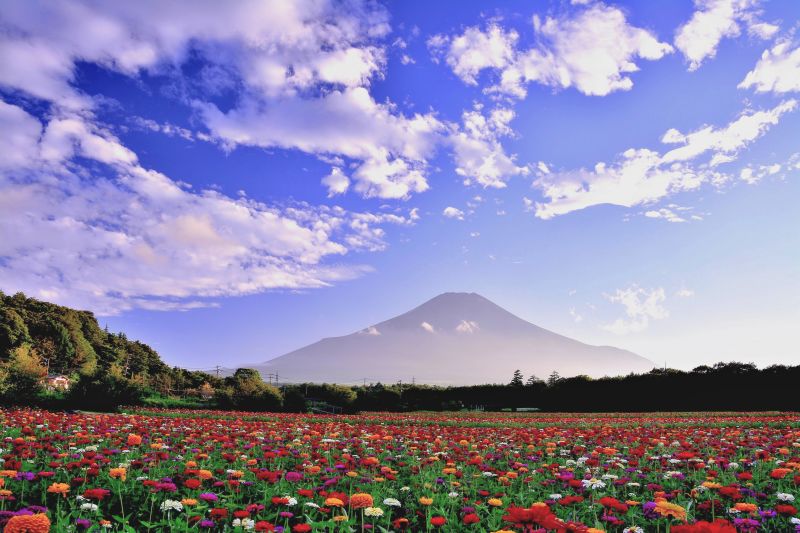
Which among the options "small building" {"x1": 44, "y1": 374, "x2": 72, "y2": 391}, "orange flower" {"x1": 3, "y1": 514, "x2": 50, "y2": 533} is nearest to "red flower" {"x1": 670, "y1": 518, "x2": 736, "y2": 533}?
"orange flower" {"x1": 3, "y1": 514, "x2": 50, "y2": 533}

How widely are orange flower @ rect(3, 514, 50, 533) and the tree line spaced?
22.3 meters

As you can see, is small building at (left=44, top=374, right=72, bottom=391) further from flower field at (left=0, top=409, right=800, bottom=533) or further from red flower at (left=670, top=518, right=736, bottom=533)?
red flower at (left=670, top=518, right=736, bottom=533)

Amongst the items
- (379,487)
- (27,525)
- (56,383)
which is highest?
(56,383)

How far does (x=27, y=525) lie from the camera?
263 centimetres

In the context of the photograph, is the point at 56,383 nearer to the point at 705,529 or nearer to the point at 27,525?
the point at 27,525

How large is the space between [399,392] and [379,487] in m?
32.5

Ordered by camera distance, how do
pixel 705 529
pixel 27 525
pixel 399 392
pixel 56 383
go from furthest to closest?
1. pixel 399 392
2. pixel 56 383
3. pixel 27 525
4. pixel 705 529

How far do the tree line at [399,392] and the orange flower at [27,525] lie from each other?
22.3 metres

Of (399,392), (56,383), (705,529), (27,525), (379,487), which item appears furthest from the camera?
(399,392)

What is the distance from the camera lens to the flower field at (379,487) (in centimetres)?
401

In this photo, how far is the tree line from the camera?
2320 cm

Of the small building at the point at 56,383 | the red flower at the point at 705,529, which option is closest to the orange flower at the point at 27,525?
the red flower at the point at 705,529

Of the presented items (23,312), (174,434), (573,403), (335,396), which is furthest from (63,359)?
(174,434)

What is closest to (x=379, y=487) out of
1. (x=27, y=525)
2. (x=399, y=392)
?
(x=27, y=525)
